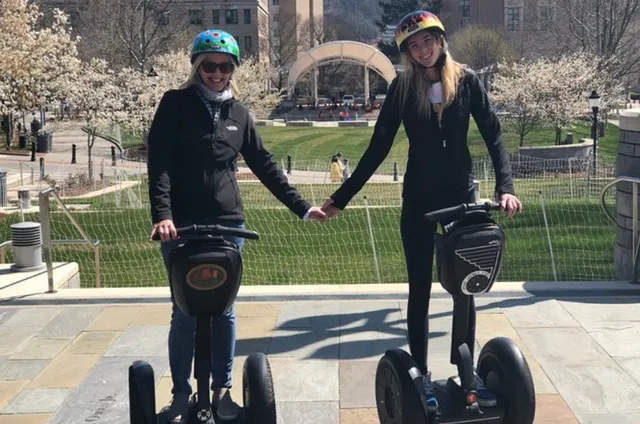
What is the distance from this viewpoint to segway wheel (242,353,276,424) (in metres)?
3.13

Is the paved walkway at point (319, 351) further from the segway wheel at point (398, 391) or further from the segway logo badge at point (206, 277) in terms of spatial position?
the segway logo badge at point (206, 277)

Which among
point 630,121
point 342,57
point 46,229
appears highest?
point 342,57

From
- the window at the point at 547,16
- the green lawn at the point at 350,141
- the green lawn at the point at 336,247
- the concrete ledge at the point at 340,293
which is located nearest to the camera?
the concrete ledge at the point at 340,293

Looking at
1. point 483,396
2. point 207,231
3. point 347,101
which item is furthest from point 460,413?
point 347,101

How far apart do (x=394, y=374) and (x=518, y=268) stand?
5.32 metres

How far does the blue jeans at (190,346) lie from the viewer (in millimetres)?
3309

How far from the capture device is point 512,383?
310cm

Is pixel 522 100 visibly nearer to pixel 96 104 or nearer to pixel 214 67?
pixel 96 104

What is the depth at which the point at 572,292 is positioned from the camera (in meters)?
5.81

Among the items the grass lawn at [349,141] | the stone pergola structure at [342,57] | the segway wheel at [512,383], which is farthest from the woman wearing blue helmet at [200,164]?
the stone pergola structure at [342,57]

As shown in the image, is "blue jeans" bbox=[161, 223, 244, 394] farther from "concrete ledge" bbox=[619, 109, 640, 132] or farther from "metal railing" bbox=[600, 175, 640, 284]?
"concrete ledge" bbox=[619, 109, 640, 132]

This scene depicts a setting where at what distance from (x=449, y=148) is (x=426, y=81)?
1.09 feet

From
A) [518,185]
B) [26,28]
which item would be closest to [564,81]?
[518,185]

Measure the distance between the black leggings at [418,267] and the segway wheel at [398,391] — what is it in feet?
0.65
